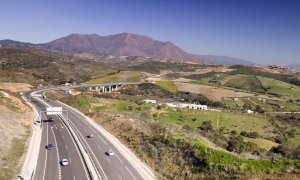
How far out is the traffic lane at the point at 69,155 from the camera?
49.7m

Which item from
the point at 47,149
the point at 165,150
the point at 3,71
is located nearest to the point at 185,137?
the point at 165,150

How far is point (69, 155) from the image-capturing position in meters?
60.0

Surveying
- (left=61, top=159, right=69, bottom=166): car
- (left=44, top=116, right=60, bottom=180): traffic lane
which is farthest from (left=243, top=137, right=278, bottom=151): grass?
(left=61, top=159, right=69, bottom=166): car

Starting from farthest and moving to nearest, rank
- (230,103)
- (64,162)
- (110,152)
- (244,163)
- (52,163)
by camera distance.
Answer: (230,103), (110,152), (52,163), (64,162), (244,163)

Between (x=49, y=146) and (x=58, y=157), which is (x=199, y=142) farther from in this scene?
(x=49, y=146)

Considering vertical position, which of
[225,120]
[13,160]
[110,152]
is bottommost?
[225,120]

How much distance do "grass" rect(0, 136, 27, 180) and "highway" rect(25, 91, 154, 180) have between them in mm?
3346

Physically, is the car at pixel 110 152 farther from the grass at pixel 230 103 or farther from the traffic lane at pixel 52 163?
the grass at pixel 230 103

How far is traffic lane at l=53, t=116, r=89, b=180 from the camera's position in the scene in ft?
163

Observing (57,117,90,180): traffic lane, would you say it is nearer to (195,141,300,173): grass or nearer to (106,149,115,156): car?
(106,149,115,156): car

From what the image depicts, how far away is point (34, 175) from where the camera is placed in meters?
48.7

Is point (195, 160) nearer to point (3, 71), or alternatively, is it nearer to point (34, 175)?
point (34, 175)

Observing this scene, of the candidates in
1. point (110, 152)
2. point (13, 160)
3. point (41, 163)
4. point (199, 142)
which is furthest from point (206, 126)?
point (13, 160)

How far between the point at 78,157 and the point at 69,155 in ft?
6.74
